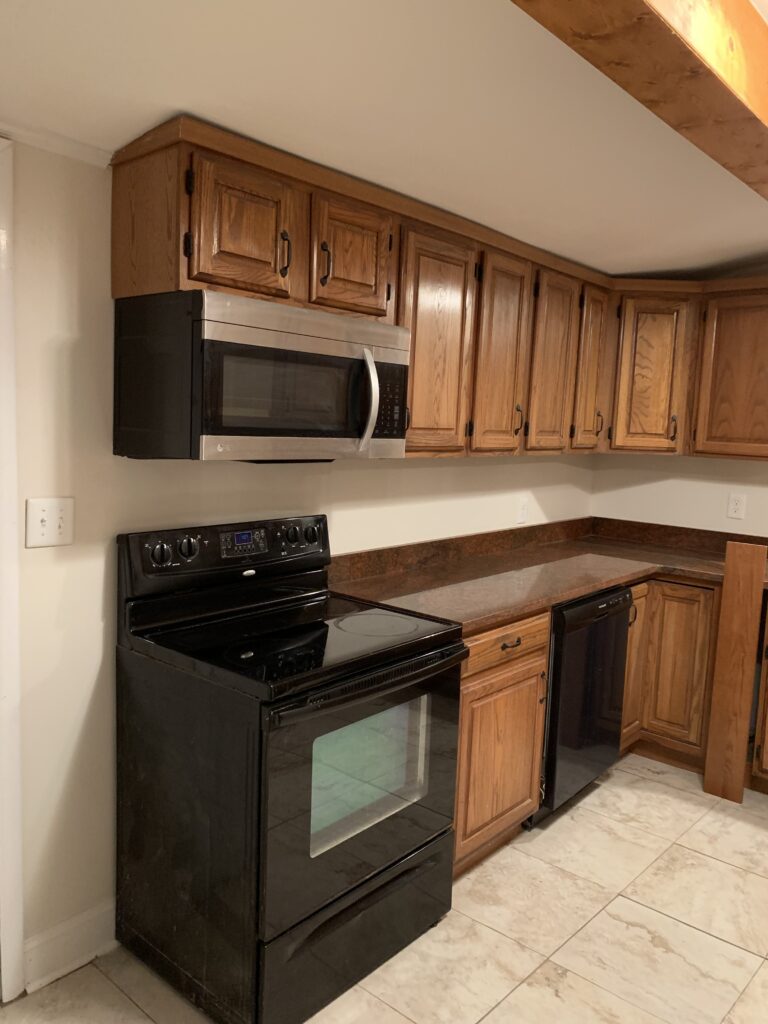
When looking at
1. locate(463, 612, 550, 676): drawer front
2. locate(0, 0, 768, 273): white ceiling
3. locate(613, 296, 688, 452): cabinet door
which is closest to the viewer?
locate(0, 0, 768, 273): white ceiling

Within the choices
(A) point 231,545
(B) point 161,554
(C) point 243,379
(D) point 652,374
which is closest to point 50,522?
(B) point 161,554

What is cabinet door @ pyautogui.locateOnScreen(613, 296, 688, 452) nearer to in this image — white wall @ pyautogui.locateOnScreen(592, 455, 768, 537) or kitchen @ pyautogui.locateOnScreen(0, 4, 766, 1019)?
kitchen @ pyautogui.locateOnScreen(0, 4, 766, 1019)

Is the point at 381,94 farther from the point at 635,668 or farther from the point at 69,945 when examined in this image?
the point at 635,668

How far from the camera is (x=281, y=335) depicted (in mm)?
1895

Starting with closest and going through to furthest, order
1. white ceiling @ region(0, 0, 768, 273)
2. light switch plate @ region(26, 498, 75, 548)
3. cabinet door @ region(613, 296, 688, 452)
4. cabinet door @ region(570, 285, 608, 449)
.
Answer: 1. white ceiling @ region(0, 0, 768, 273)
2. light switch plate @ region(26, 498, 75, 548)
3. cabinet door @ region(570, 285, 608, 449)
4. cabinet door @ region(613, 296, 688, 452)

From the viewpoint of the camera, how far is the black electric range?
173cm

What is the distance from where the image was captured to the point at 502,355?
285 centimetres

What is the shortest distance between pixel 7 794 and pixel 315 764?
2.49ft

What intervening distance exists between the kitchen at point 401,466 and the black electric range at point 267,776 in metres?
0.12

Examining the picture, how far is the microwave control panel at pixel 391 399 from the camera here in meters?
2.18

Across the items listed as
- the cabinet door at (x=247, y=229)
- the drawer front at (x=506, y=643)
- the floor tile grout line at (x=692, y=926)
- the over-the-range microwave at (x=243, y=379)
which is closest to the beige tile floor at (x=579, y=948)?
the floor tile grout line at (x=692, y=926)

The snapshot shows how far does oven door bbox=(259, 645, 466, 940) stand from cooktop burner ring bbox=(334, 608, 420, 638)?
13 centimetres

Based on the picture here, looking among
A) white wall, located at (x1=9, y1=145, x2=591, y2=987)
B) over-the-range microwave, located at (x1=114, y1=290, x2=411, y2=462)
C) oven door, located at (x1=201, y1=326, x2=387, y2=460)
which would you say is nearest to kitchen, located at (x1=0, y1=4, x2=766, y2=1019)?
white wall, located at (x1=9, y1=145, x2=591, y2=987)

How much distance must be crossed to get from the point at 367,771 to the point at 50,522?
99 cm
